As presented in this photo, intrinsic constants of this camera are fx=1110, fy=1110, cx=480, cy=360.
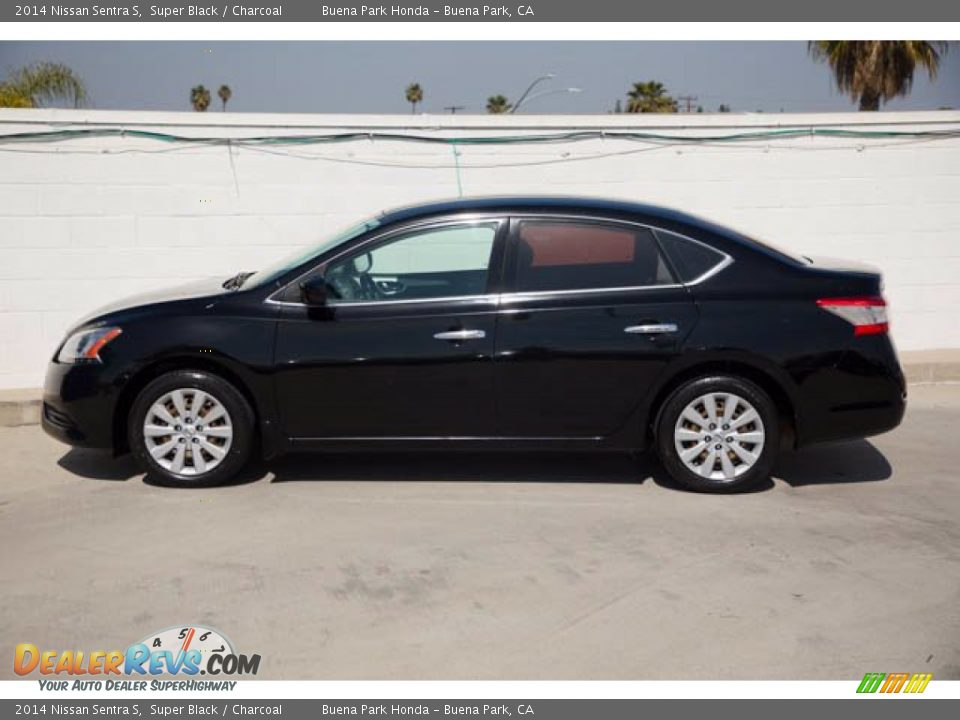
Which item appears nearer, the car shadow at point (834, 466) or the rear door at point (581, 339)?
the rear door at point (581, 339)

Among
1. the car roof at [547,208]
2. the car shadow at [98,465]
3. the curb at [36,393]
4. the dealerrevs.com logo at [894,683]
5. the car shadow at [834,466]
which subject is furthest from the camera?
the curb at [36,393]

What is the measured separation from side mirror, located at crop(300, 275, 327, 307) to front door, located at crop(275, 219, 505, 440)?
43 millimetres

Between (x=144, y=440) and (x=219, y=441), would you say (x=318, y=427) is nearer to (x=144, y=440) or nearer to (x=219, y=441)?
(x=219, y=441)

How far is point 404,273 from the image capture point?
256 inches

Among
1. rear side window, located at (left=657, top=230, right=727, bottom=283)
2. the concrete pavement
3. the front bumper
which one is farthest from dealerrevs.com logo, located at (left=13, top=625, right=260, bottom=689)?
rear side window, located at (left=657, top=230, right=727, bottom=283)

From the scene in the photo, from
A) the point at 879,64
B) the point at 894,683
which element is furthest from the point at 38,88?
the point at 879,64

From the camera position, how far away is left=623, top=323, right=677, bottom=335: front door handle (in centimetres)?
604

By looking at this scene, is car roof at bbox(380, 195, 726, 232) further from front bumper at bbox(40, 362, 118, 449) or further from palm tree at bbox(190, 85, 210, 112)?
palm tree at bbox(190, 85, 210, 112)

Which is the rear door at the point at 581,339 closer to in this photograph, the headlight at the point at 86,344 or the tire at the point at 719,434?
the tire at the point at 719,434

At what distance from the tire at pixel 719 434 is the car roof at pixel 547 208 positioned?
936 millimetres

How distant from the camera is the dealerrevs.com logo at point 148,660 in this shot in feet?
13.3

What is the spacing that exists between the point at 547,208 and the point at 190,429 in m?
2.36

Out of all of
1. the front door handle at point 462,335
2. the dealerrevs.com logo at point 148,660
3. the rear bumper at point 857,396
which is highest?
the front door handle at point 462,335

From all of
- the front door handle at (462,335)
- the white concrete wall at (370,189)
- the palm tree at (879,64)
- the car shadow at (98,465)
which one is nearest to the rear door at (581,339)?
the front door handle at (462,335)
